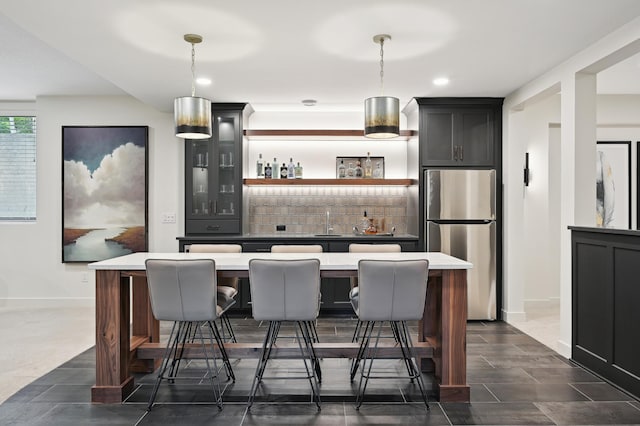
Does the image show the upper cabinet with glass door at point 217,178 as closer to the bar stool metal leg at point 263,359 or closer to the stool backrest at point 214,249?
the stool backrest at point 214,249

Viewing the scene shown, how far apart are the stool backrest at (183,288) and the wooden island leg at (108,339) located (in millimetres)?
317

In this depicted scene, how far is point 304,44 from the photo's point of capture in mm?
3660

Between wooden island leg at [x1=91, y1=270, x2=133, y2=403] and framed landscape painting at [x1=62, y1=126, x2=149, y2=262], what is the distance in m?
3.08

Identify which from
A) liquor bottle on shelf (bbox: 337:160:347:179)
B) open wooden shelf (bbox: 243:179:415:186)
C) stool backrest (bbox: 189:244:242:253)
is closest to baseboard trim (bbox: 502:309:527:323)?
open wooden shelf (bbox: 243:179:415:186)

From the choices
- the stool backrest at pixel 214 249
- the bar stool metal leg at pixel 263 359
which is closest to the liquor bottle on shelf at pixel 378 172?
the stool backrest at pixel 214 249

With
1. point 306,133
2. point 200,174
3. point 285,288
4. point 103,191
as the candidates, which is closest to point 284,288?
point 285,288

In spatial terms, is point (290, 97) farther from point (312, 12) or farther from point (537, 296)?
point (537, 296)

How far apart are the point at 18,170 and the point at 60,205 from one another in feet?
2.67

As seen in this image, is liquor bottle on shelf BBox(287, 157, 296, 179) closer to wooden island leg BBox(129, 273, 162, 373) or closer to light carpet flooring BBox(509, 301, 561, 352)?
wooden island leg BBox(129, 273, 162, 373)

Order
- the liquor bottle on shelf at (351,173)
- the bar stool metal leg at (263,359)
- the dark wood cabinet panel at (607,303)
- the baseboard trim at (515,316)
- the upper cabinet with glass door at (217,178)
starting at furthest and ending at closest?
the liquor bottle on shelf at (351,173) < the upper cabinet with glass door at (217,178) < the baseboard trim at (515,316) < the dark wood cabinet panel at (607,303) < the bar stool metal leg at (263,359)

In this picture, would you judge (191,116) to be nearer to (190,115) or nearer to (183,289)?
(190,115)

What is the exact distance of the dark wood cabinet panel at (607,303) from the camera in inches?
121

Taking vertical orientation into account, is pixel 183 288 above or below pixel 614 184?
below

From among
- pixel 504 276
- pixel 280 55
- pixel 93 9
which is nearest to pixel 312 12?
pixel 280 55
